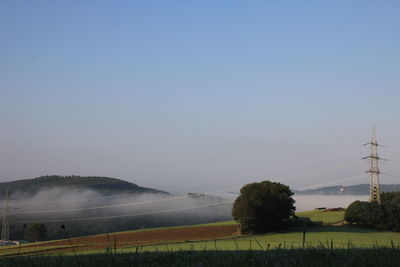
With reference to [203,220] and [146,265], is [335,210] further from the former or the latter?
[146,265]

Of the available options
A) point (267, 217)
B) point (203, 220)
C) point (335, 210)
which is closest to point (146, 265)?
point (267, 217)

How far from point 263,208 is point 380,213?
21.6 meters

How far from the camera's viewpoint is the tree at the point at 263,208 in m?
79.1

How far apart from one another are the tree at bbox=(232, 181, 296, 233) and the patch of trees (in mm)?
13685

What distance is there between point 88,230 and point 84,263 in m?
168

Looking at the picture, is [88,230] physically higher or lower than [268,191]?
lower

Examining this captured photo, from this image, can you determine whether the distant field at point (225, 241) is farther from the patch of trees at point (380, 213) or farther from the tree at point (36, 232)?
the tree at point (36, 232)

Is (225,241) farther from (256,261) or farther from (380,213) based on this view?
(256,261)

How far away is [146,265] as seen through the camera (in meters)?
6.33

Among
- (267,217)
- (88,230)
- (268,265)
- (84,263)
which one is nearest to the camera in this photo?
(268,265)

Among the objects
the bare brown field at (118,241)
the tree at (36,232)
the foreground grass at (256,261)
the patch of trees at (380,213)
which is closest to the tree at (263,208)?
the bare brown field at (118,241)

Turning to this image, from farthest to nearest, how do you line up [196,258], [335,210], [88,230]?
[88,230] → [335,210] → [196,258]

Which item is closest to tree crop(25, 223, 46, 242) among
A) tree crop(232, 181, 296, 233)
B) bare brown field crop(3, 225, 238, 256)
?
bare brown field crop(3, 225, 238, 256)

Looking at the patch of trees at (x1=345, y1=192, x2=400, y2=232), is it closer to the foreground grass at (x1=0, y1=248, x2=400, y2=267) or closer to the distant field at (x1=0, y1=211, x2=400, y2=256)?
the distant field at (x1=0, y1=211, x2=400, y2=256)
